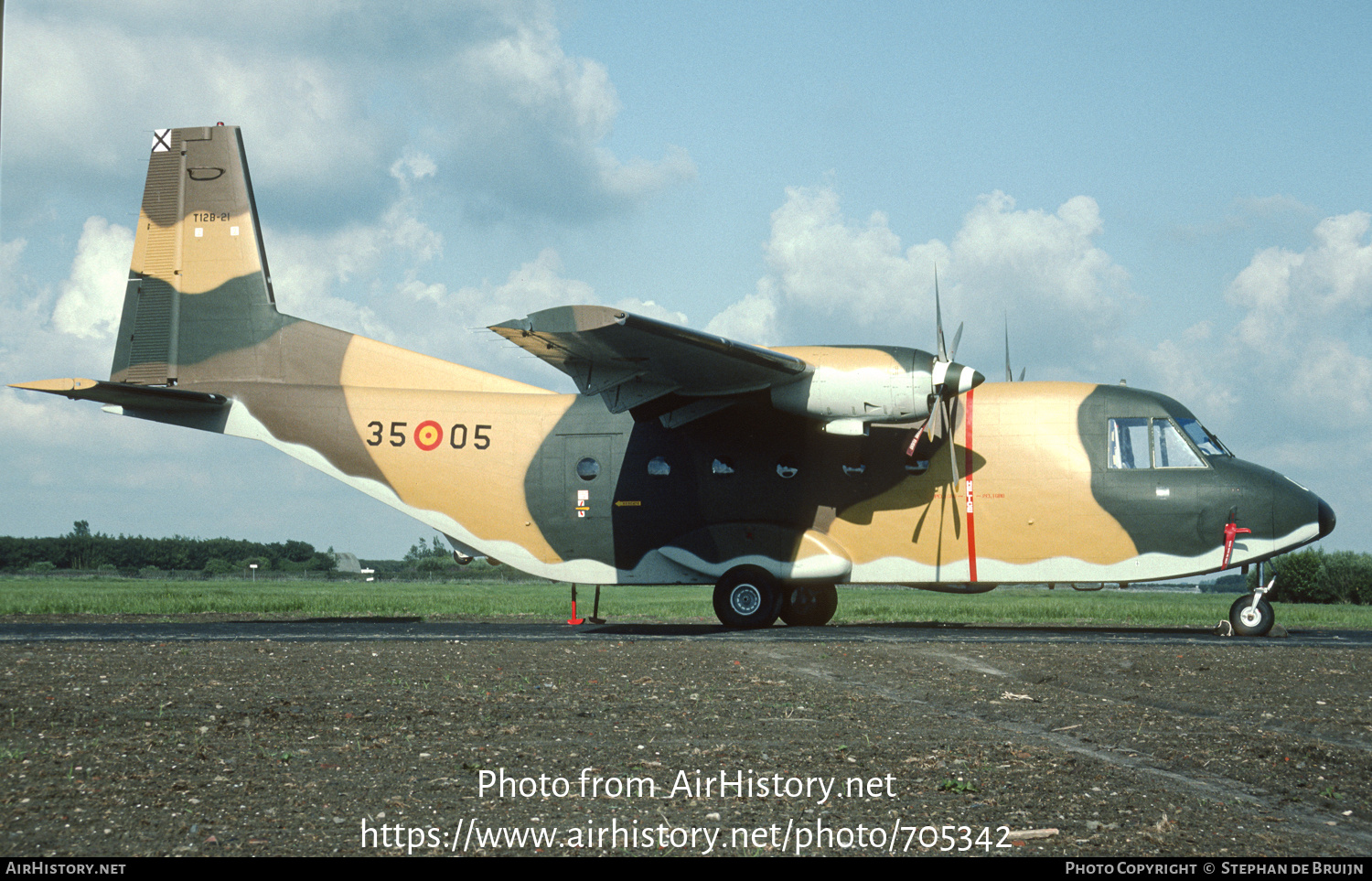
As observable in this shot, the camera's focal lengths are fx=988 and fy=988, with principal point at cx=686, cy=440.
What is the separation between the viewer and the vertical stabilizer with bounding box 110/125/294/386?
2027cm

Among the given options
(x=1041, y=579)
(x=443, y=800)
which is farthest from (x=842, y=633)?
(x=443, y=800)

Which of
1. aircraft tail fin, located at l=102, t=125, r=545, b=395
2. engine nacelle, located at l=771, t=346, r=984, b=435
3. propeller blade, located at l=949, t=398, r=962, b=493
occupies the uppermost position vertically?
aircraft tail fin, located at l=102, t=125, r=545, b=395

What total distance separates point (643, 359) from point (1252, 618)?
1069 cm

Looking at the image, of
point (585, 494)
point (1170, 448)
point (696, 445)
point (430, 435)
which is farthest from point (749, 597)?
point (1170, 448)

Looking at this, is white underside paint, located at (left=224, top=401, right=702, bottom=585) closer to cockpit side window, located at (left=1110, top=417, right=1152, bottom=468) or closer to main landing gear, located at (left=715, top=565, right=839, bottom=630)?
main landing gear, located at (left=715, top=565, right=839, bottom=630)

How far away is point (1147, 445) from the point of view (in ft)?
54.9

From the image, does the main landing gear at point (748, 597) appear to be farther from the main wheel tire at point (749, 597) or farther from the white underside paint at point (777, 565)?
the white underside paint at point (777, 565)

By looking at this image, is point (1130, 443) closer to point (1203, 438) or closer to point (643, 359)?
point (1203, 438)

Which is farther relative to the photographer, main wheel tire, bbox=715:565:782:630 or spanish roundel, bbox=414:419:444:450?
spanish roundel, bbox=414:419:444:450

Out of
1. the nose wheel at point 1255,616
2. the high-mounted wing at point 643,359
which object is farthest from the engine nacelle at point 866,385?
the nose wheel at point 1255,616

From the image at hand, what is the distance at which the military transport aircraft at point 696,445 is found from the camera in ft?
52.9

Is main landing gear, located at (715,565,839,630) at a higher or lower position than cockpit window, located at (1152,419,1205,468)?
lower

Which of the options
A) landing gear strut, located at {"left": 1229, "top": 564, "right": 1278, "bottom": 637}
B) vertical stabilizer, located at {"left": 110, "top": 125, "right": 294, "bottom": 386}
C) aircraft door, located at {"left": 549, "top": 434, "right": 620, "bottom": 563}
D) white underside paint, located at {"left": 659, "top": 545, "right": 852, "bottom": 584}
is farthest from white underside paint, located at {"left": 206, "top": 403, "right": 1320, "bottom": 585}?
vertical stabilizer, located at {"left": 110, "top": 125, "right": 294, "bottom": 386}

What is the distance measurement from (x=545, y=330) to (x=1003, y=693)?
331 inches
